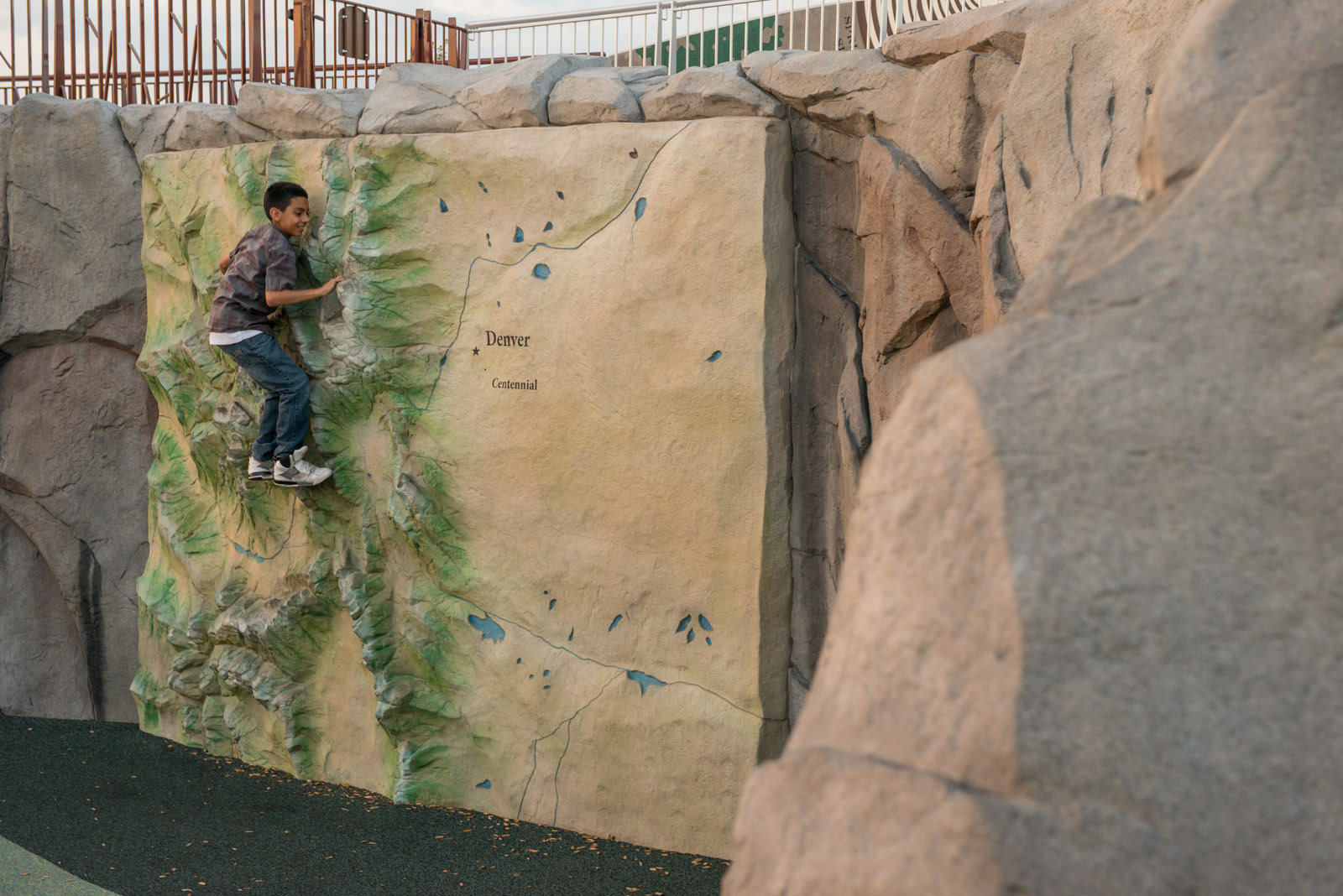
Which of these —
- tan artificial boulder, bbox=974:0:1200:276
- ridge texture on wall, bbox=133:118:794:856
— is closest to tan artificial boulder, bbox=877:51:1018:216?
tan artificial boulder, bbox=974:0:1200:276

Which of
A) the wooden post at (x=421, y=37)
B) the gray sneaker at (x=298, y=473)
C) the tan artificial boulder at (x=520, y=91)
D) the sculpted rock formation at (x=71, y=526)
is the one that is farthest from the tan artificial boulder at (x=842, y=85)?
the wooden post at (x=421, y=37)

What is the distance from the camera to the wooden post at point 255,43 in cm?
523

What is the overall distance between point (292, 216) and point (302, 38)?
194cm

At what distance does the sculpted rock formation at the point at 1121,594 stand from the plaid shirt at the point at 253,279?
320cm

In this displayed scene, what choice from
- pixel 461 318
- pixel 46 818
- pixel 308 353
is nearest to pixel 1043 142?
pixel 461 318

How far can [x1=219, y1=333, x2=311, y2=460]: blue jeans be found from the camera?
13.0 feet

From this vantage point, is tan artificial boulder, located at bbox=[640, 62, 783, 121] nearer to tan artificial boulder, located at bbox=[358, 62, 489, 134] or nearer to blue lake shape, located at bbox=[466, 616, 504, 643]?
tan artificial boulder, located at bbox=[358, 62, 489, 134]

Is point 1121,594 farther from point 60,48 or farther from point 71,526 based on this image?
point 60,48

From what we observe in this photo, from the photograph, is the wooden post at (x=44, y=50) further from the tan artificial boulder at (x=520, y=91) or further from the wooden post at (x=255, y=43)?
the tan artificial boulder at (x=520, y=91)

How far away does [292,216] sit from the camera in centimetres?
389

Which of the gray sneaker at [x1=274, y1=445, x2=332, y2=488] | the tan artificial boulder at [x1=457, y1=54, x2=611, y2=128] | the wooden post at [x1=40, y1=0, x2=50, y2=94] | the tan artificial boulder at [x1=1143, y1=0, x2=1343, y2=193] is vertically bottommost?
the gray sneaker at [x1=274, y1=445, x2=332, y2=488]

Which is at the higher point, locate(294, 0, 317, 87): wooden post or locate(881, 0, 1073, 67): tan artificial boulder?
locate(294, 0, 317, 87): wooden post

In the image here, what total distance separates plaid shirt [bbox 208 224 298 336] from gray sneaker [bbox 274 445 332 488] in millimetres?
465

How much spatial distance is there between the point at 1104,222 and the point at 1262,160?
18 cm
